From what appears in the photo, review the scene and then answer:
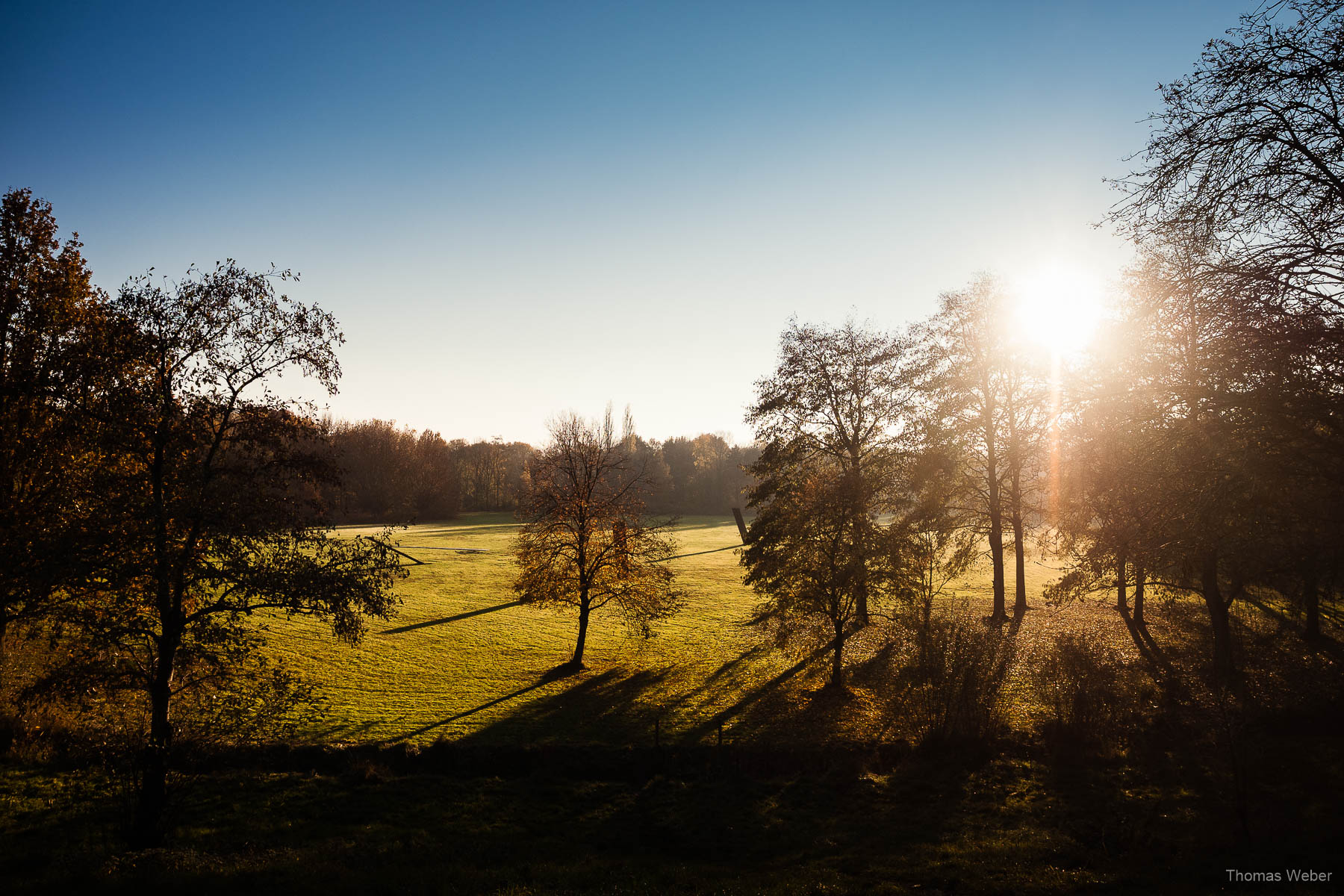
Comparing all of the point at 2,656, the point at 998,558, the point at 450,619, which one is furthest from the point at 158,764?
the point at 998,558

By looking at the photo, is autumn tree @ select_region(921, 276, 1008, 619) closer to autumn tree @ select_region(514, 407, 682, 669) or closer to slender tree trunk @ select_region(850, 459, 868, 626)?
slender tree trunk @ select_region(850, 459, 868, 626)

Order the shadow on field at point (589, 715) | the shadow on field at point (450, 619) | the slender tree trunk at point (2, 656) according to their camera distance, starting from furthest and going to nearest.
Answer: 1. the shadow on field at point (450, 619)
2. the shadow on field at point (589, 715)
3. the slender tree trunk at point (2, 656)

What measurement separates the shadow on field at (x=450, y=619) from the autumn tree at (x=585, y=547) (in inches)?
114

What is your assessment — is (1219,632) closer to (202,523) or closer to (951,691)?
(951,691)

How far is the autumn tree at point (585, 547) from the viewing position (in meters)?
27.6

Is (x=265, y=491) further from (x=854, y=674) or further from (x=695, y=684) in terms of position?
(x=854, y=674)

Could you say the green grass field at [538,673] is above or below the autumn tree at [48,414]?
below

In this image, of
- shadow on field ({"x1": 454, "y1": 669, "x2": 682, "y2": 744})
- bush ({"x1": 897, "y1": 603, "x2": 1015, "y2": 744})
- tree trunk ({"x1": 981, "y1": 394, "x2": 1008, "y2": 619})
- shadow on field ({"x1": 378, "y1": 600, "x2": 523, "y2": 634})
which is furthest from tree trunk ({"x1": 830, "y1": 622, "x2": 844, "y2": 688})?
shadow on field ({"x1": 378, "y1": 600, "x2": 523, "y2": 634})

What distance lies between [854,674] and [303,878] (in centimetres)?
2007

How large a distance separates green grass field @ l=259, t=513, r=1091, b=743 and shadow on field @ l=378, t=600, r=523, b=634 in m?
0.16

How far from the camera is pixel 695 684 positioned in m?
25.0

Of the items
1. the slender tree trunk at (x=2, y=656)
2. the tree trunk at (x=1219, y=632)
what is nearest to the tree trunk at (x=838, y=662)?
the tree trunk at (x=1219, y=632)

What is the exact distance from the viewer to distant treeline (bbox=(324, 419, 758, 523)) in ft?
275

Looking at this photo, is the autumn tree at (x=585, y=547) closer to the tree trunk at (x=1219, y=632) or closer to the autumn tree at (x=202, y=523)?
the autumn tree at (x=202, y=523)
